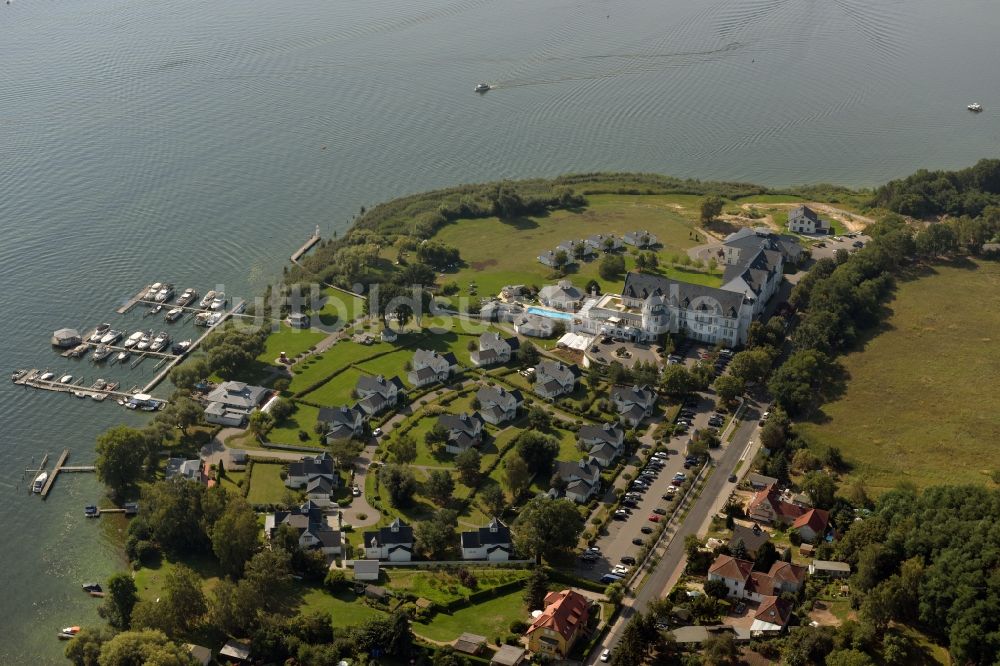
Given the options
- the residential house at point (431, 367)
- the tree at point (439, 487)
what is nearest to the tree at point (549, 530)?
the tree at point (439, 487)

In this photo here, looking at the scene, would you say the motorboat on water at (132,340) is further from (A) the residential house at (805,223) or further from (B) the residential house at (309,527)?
(A) the residential house at (805,223)

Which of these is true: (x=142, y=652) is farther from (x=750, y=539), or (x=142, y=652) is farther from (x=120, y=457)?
(x=750, y=539)

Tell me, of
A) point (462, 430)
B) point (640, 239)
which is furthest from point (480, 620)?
point (640, 239)

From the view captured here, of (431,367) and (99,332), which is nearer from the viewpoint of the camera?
(431,367)

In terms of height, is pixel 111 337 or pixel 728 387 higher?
pixel 111 337

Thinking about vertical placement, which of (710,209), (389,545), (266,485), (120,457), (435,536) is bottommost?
(266,485)

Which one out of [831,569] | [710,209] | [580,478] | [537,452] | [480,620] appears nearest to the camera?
[480,620]

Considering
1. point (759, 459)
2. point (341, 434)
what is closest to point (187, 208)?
point (341, 434)

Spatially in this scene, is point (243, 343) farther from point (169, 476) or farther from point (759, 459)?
point (759, 459)

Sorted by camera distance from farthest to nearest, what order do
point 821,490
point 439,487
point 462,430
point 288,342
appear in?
point 288,342 < point 462,430 < point 439,487 < point 821,490
